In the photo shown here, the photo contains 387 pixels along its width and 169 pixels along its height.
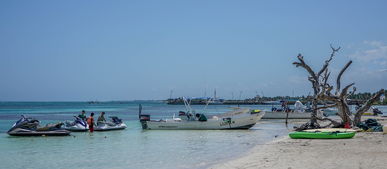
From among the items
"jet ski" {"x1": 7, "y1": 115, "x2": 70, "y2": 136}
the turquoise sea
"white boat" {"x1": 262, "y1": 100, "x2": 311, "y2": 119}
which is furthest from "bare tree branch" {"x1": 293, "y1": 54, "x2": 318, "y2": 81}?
"white boat" {"x1": 262, "y1": 100, "x2": 311, "y2": 119}

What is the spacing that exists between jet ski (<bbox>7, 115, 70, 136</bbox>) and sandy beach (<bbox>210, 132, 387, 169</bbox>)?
13543 millimetres

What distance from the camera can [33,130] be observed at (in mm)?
25109

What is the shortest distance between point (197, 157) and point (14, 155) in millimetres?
7113

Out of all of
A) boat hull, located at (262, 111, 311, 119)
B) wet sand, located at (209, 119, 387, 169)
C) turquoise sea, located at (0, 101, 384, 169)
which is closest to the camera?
wet sand, located at (209, 119, 387, 169)

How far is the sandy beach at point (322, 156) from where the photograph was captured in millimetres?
12133

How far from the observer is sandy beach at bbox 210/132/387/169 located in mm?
12133

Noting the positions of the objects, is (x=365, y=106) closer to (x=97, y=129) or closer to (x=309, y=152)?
(x=309, y=152)

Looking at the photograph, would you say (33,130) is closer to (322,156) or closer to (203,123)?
(203,123)

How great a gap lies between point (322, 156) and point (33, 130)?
56.5 feet

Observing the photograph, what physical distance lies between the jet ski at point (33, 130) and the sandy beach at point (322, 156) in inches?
533

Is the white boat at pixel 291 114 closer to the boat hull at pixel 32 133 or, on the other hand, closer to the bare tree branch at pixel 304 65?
the bare tree branch at pixel 304 65

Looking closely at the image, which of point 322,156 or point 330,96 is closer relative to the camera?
point 322,156

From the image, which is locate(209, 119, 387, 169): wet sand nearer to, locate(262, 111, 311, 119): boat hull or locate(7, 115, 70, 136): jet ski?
locate(7, 115, 70, 136): jet ski

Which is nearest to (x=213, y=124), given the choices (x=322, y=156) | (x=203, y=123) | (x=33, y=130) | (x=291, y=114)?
(x=203, y=123)
